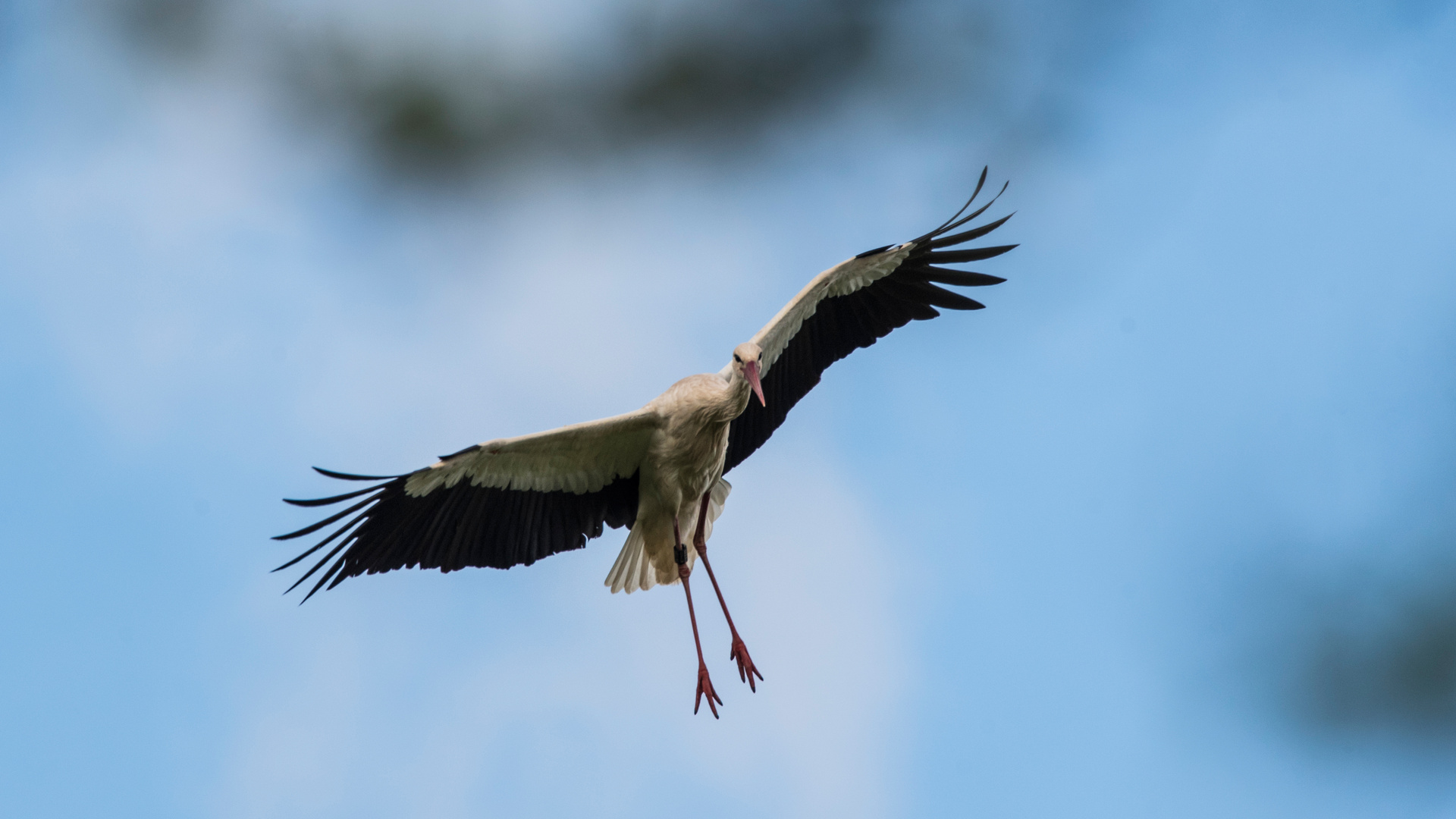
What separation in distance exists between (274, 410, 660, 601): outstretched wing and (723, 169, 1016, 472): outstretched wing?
24.3 inches

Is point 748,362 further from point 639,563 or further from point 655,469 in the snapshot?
point 639,563

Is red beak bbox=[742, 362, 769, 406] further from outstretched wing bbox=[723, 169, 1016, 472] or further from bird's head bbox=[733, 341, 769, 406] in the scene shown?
outstretched wing bbox=[723, 169, 1016, 472]

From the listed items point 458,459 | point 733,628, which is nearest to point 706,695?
point 733,628

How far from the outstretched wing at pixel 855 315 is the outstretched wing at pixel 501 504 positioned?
62cm

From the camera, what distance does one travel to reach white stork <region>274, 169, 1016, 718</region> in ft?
19.7

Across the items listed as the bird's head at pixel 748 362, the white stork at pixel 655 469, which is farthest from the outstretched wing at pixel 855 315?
the bird's head at pixel 748 362

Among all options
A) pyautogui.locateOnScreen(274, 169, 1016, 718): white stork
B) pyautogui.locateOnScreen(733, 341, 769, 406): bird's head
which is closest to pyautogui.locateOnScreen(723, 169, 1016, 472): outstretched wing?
pyautogui.locateOnScreen(274, 169, 1016, 718): white stork

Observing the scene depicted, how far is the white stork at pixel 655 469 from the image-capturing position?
6.00m

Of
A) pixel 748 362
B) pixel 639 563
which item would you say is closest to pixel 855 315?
pixel 748 362

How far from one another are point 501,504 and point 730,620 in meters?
1.29

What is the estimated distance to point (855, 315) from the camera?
6645 millimetres

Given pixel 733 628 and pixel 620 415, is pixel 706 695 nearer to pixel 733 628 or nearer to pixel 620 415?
pixel 733 628

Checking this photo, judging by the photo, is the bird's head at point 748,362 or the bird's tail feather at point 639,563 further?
the bird's tail feather at point 639,563

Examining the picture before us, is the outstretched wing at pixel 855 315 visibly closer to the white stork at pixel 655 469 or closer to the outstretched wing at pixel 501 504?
the white stork at pixel 655 469
